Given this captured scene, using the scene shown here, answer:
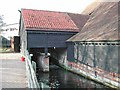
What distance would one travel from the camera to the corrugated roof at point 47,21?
1004 inches

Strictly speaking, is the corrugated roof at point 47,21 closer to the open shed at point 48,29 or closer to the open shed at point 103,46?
the open shed at point 48,29

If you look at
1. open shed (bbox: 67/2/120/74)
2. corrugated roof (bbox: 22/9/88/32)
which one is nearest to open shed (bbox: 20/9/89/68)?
corrugated roof (bbox: 22/9/88/32)

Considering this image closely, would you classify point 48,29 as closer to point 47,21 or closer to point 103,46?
point 47,21

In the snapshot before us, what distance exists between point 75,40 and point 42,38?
3.83 m

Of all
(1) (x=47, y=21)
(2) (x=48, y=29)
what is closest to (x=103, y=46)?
(2) (x=48, y=29)

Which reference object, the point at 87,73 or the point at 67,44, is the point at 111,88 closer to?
the point at 87,73

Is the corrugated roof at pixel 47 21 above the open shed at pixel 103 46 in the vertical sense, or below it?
above

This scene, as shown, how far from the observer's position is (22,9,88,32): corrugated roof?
83.7ft

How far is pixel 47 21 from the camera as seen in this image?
2709 centimetres

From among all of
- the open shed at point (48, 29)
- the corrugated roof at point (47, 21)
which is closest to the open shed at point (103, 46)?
the open shed at point (48, 29)

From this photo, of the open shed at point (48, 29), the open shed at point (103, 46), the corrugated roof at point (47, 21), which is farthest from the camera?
the corrugated roof at point (47, 21)

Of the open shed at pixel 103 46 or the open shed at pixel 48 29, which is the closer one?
the open shed at pixel 103 46

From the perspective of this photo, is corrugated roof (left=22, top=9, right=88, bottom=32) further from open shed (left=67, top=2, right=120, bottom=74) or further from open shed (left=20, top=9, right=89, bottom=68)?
open shed (left=67, top=2, right=120, bottom=74)

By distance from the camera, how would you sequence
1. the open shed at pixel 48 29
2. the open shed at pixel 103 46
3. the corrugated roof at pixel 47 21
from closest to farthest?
the open shed at pixel 103 46 → the open shed at pixel 48 29 → the corrugated roof at pixel 47 21
